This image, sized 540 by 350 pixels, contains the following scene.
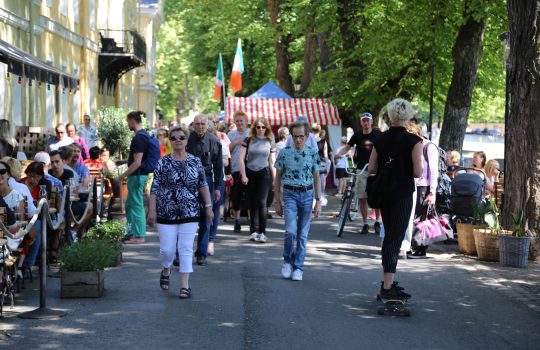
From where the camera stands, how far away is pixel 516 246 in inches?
505

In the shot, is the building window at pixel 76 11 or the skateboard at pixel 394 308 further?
the building window at pixel 76 11

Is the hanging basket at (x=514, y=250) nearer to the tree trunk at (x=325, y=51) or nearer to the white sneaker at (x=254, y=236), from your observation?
the white sneaker at (x=254, y=236)

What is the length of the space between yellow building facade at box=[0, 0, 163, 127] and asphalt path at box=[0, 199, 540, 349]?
5437 millimetres

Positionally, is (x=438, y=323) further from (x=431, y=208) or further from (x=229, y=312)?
(x=431, y=208)

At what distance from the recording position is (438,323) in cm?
883

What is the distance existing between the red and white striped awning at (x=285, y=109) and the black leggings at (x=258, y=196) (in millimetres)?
16877

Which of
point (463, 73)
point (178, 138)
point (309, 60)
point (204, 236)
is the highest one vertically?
point (309, 60)

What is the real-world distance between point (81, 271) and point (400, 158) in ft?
10.5

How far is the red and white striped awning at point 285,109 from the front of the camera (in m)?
32.3

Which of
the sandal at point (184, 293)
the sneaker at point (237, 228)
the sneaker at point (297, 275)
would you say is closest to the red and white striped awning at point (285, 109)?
the sneaker at point (237, 228)

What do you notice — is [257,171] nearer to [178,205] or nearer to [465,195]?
[465,195]

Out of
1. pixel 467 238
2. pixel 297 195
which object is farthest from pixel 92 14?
pixel 297 195

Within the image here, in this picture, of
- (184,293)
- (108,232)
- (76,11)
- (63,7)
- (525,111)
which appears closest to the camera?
(184,293)

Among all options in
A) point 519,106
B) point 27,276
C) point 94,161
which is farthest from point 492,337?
point 94,161
